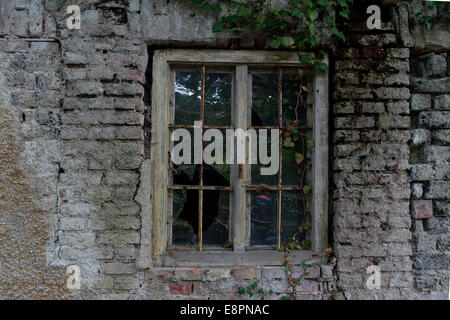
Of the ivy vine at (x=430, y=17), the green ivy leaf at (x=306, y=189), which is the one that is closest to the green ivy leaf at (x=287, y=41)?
the ivy vine at (x=430, y=17)

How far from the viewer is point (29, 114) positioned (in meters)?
2.07

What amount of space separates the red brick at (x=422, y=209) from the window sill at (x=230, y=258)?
0.70m

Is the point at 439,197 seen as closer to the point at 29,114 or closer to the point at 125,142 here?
the point at 125,142

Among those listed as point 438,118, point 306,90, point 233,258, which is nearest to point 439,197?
point 438,118

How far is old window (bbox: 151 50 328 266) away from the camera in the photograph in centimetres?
220

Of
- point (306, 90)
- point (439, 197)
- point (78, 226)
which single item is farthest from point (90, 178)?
point (439, 197)

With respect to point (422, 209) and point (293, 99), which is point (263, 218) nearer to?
point (293, 99)

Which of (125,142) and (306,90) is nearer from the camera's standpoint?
(125,142)

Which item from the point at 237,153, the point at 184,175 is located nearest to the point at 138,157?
the point at 184,175

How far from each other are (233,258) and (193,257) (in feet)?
0.93

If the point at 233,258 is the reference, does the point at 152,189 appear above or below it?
above

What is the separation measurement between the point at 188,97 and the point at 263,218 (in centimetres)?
106

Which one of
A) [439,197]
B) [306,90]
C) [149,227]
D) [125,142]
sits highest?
[306,90]

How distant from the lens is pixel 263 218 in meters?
2.29
